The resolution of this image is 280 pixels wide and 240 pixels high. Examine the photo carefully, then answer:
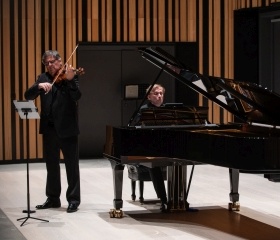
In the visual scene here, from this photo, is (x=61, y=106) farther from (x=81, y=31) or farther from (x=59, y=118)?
(x=81, y=31)

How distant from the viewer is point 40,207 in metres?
7.55

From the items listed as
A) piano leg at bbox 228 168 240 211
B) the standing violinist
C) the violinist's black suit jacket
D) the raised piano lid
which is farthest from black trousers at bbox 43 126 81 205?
piano leg at bbox 228 168 240 211

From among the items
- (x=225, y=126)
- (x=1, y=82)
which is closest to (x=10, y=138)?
(x=1, y=82)

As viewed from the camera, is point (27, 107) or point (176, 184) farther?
point (176, 184)

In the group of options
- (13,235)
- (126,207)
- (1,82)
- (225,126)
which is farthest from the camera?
(1,82)

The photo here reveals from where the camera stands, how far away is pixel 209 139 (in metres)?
5.94

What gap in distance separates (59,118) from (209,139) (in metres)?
1.84

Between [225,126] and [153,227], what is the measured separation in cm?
117

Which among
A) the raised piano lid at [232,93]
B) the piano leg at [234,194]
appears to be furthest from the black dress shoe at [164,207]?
the raised piano lid at [232,93]

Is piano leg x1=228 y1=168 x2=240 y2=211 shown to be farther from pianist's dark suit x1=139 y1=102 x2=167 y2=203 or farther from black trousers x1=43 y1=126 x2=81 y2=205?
black trousers x1=43 y1=126 x2=81 y2=205

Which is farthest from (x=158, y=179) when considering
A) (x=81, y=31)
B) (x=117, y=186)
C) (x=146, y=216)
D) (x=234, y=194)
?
(x=81, y=31)

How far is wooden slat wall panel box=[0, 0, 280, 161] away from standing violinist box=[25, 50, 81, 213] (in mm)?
4001

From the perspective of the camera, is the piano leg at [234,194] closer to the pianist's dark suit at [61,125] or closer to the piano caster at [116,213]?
the piano caster at [116,213]

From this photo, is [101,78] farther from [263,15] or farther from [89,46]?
[263,15]
